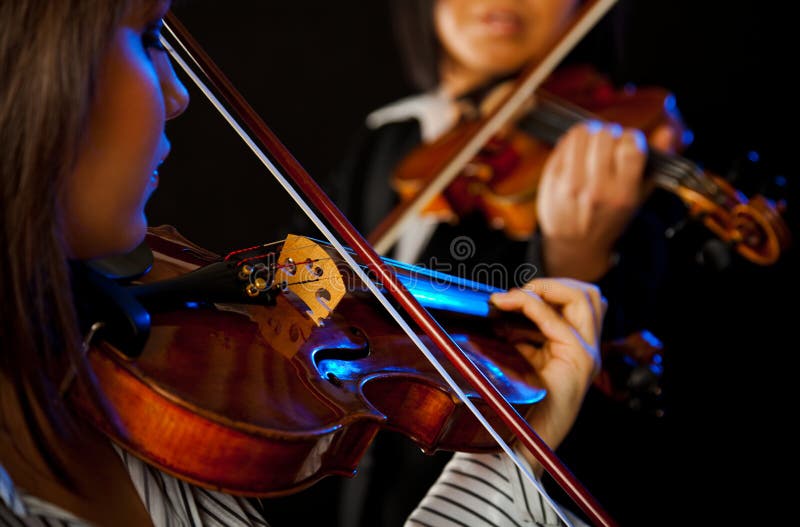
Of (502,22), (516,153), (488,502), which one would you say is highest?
(502,22)

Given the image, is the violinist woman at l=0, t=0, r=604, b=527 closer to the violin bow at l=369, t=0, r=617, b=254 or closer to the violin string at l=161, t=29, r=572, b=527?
the violin string at l=161, t=29, r=572, b=527

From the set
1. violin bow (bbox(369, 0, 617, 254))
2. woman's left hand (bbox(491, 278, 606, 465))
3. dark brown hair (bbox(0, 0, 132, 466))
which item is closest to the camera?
dark brown hair (bbox(0, 0, 132, 466))

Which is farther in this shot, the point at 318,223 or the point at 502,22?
the point at 502,22

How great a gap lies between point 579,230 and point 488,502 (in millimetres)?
524

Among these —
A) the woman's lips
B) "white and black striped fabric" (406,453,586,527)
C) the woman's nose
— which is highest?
the woman's nose

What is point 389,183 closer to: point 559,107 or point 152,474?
point 559,107

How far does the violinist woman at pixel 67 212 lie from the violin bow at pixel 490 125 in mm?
621

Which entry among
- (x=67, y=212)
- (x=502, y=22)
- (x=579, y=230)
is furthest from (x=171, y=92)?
(x=502, y=22)

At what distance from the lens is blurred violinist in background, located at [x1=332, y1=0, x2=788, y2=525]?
39.8 inches

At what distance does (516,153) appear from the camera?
1.15 m

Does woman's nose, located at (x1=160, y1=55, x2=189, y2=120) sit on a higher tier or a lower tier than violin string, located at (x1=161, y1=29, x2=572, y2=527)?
higher

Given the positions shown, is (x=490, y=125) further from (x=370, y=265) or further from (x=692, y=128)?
(x=370, y=265)

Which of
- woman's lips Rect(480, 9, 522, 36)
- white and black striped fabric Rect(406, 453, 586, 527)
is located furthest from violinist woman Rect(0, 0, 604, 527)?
woman's lips Rect(480, 9, 522, 36)

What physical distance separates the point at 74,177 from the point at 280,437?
0.20m
